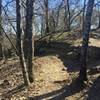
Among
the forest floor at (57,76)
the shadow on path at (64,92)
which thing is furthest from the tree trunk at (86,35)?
the forest floor at (57,76)

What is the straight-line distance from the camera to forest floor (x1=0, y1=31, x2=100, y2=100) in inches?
527

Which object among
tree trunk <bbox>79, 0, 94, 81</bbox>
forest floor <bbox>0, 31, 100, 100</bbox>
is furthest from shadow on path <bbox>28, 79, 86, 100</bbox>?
tree trunk <bbox>79, 0, 94, 81</bbox>

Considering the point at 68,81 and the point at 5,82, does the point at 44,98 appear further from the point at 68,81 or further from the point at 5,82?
the point at 5,82

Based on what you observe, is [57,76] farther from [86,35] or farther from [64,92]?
[86,35]

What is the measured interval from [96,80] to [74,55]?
7063mm

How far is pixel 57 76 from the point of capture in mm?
16406

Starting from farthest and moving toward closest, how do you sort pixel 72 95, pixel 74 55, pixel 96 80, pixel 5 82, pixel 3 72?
pixel 74 55, pixel 3 72, pixel 5 82, pixel 96 80, pixel 72 95

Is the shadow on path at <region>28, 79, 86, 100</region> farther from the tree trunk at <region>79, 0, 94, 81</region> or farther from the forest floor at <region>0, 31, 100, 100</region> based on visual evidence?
the tree trunk at <region>79, 0, 94, 81</region>

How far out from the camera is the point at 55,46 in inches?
952

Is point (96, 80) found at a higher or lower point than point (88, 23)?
lower

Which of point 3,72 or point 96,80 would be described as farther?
point 3,72

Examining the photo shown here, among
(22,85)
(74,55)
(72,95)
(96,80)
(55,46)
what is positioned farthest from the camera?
(55,46)

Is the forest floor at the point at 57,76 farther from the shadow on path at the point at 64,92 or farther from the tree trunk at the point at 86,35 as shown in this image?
the tree trunk at the point at 86,35

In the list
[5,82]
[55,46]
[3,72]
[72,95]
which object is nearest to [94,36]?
[55,46]
